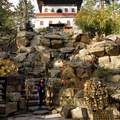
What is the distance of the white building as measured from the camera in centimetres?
3628

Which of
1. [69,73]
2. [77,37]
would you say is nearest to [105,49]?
[69,73]

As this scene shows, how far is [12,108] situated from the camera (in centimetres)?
708

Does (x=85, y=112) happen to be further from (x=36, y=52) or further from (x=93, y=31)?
(x=93, y=31)

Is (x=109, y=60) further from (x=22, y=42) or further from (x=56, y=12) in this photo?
(x=56, y=12)

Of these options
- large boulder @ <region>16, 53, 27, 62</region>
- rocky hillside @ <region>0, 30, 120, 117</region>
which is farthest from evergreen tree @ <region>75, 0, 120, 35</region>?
large boulder @ <region>16, 53, 27, 62</region>

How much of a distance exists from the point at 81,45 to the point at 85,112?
10.8 meters

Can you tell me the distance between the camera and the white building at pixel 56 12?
36281 millimetres

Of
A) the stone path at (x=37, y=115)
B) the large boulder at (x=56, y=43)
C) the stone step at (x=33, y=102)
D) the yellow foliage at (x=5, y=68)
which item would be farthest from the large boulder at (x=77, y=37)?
the stone path at (x=37, y=115)

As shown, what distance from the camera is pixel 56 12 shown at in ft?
123

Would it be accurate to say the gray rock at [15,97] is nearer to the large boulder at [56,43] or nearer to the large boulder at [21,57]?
the large boulder at [21,57]

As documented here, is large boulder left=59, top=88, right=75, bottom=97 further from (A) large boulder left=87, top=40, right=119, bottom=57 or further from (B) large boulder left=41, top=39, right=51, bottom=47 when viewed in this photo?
(B) large boulder left=41, top=39, right=51, bottom=47

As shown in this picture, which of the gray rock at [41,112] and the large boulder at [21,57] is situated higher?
the large boulder at [21,57]

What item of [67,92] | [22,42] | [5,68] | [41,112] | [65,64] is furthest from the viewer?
[22,42]

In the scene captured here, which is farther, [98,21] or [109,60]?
[98,21]
